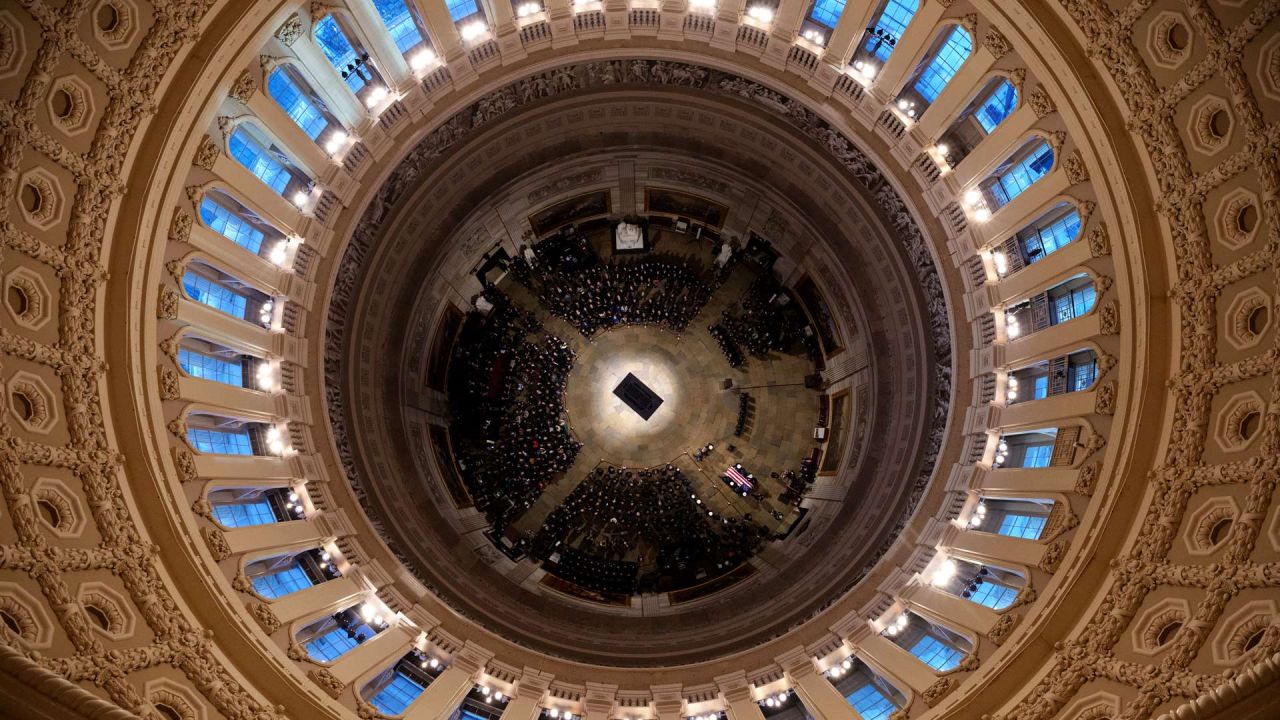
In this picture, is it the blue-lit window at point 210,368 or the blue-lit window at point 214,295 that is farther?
the blue-lit window at point 214,295

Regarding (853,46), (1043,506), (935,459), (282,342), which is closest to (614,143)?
(853,46)

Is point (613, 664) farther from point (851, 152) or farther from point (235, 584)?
point (851, 152)

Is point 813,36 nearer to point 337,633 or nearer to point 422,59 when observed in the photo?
point 422,59

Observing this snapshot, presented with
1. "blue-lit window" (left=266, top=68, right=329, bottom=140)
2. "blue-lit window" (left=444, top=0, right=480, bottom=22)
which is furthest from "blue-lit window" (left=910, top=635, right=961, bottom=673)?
"blue-lit window" (left=266, top=68, right=329, bottom=140)

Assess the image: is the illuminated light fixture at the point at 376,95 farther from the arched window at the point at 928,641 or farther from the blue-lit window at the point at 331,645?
the arched window at the point at 928,641

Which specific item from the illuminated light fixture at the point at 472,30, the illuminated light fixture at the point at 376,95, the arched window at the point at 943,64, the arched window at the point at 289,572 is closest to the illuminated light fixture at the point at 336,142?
the illuminated light fixture at the point at 376,95
